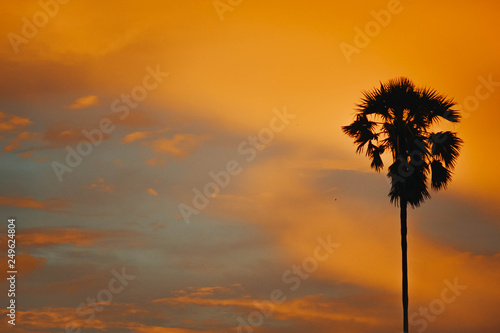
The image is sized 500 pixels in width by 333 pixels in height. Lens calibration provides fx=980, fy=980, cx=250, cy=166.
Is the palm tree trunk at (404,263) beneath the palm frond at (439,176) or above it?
beneath

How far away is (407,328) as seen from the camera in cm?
5119

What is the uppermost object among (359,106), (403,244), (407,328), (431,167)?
(359,106)

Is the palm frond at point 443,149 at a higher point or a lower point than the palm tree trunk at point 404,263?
higher

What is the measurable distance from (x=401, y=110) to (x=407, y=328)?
1248 centimetres

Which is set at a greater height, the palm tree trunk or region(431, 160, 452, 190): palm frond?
region(431, 160, 452, 190): palm frond

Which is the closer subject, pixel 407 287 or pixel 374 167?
pixel 407 287

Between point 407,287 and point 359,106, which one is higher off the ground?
point 359,106

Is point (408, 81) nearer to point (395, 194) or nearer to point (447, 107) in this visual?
point (447, 107)

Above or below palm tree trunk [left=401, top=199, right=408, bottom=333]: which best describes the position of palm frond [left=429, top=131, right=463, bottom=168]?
above

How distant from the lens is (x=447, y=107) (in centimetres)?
5512

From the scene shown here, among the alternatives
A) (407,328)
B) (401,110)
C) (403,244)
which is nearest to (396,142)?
(401,110)

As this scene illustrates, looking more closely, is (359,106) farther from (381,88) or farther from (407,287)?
(407,287)

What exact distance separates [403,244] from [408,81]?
9631 millimetres

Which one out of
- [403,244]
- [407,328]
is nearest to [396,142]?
[403,244]
